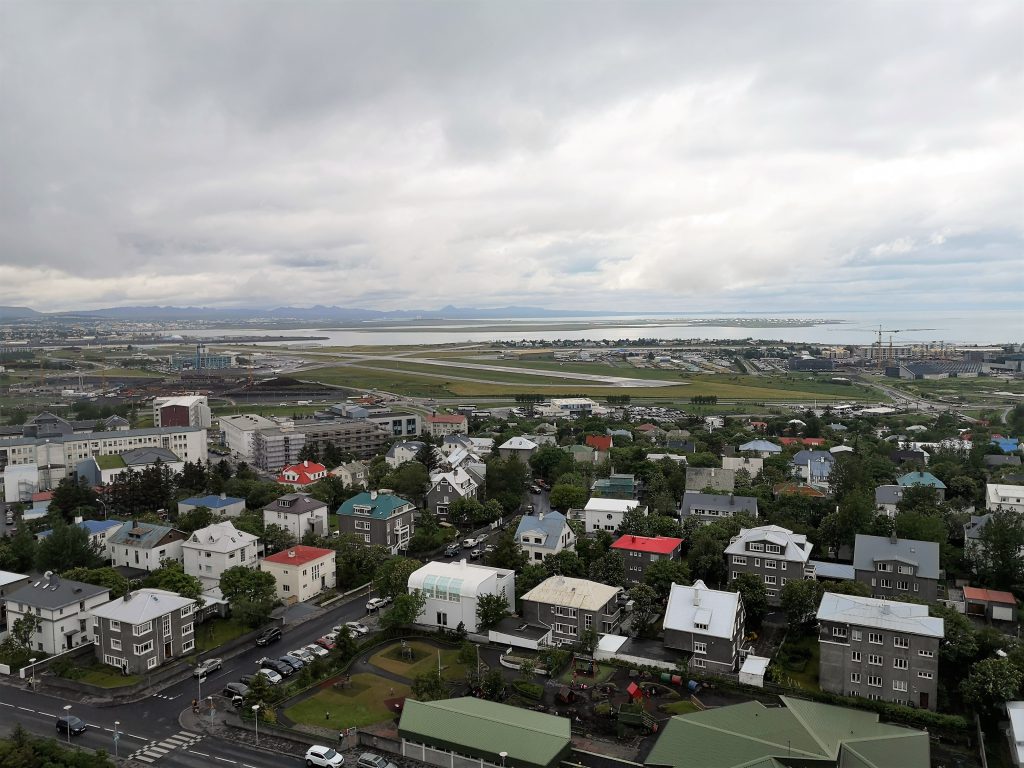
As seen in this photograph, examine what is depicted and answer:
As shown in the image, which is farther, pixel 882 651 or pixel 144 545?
pixel 144 545

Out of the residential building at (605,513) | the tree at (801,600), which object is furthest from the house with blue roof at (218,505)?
A: the tree at (801,600)

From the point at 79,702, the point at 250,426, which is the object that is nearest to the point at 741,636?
the point at 79,702

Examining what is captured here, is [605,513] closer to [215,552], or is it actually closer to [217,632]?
[215,552]

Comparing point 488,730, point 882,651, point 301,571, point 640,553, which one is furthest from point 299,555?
point 882,651

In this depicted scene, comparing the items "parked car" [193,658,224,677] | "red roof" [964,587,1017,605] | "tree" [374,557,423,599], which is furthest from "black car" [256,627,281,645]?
"red roof" [964,587,1017,605]

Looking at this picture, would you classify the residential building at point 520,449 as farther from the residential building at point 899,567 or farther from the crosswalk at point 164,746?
the crosswalk at point 164,746

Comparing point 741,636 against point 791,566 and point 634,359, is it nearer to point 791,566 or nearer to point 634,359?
point 791,566
